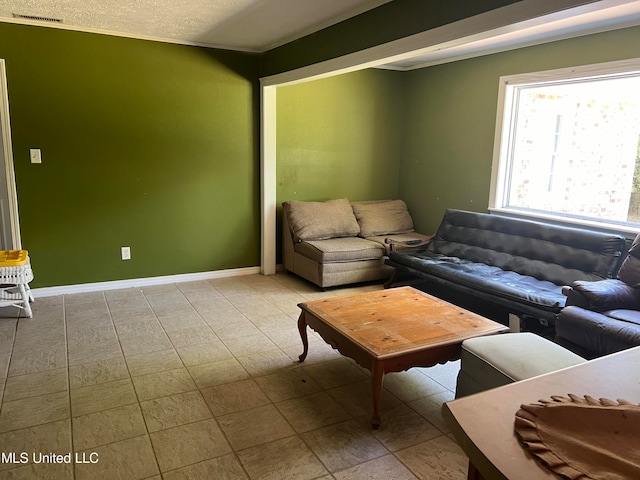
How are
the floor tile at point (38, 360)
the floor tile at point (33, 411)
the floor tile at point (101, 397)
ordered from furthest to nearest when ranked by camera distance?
the floor tile at point (38, 360) → the floor tile at point (101, 397) → the floor tile at point (33, 411)

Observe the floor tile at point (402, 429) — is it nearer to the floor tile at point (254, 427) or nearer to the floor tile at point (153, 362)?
the floor tile at point (254, 427)

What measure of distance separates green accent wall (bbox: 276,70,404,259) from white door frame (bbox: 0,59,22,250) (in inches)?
96.6

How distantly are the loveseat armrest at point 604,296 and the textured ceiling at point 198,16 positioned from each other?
Result: 7.32 feet

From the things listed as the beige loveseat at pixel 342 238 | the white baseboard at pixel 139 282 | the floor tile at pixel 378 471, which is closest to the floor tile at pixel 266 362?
the floor tile at pixel 378 471

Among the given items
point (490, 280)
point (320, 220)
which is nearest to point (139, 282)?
point (320, 220)

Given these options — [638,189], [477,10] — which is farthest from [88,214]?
[638,189]

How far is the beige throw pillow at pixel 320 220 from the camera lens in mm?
4957

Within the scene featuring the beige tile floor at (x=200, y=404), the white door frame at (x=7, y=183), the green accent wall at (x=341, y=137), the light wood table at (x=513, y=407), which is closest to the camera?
the light wood table at (x=513, y=407)

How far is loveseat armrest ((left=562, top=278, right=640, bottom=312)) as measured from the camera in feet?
9.64

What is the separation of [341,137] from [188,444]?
4.01 metres

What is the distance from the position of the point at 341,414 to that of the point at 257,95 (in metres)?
3.55

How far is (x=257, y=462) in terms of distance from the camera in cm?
209

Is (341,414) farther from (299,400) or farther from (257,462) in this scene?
(257,462)

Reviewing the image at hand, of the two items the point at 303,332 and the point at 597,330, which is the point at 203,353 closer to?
the point at 303,332
